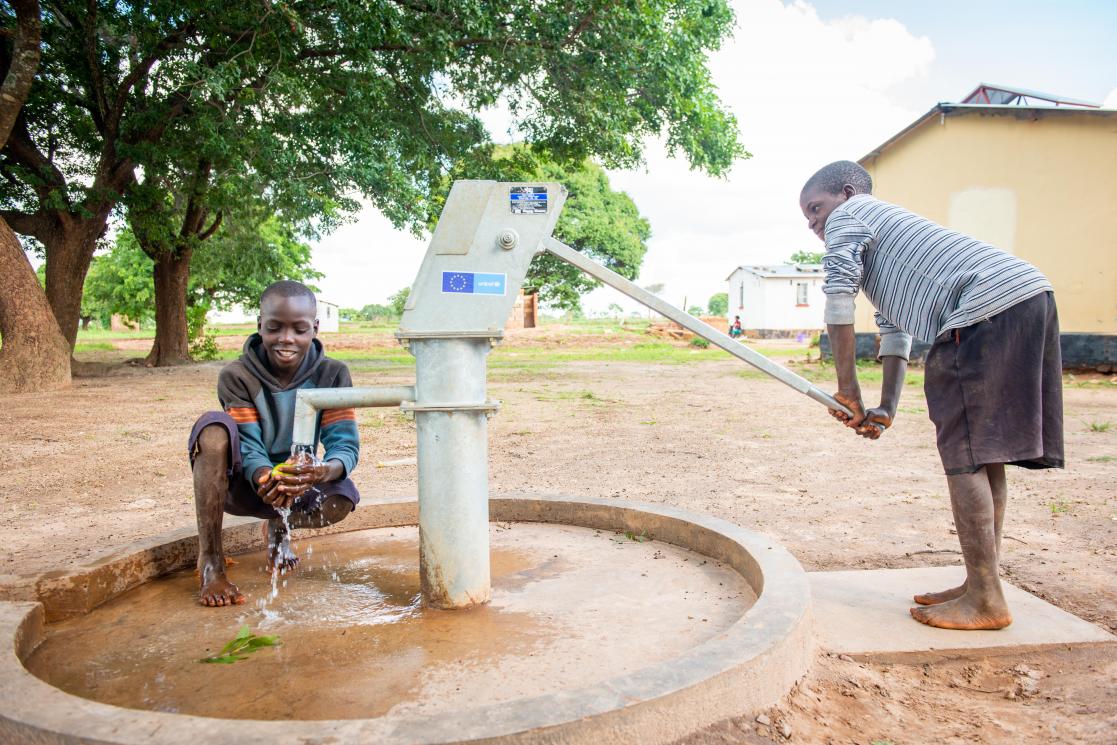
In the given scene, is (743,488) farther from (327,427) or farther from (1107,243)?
(1107,243)

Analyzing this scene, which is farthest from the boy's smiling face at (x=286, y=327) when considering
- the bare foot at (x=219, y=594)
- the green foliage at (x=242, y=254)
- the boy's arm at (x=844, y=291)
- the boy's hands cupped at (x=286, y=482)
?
the green foliage at (x=242, y=254)

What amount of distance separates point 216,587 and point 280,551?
1.33 feet

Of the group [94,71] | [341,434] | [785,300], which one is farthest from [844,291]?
[785,300]

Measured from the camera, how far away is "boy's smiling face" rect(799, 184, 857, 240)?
2605mm

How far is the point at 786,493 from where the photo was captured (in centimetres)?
438

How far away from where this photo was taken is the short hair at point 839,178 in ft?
8.53

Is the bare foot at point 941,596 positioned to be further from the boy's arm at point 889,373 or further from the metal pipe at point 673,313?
the metal pipe at point 673,313

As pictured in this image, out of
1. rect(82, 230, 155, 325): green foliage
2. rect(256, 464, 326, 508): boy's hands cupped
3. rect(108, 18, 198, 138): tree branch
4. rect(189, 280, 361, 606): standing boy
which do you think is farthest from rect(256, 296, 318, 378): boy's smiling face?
rect(82, 230, 155, 325): green foliage

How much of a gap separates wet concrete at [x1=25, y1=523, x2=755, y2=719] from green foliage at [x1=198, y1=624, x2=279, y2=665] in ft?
0.09

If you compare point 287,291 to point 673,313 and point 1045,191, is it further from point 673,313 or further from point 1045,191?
point 1045,191

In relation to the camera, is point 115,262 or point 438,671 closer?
point 438,671

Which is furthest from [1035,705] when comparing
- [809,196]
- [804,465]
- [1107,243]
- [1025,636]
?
[1107,243]

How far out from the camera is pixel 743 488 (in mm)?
4523

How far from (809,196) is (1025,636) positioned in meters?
1.47
